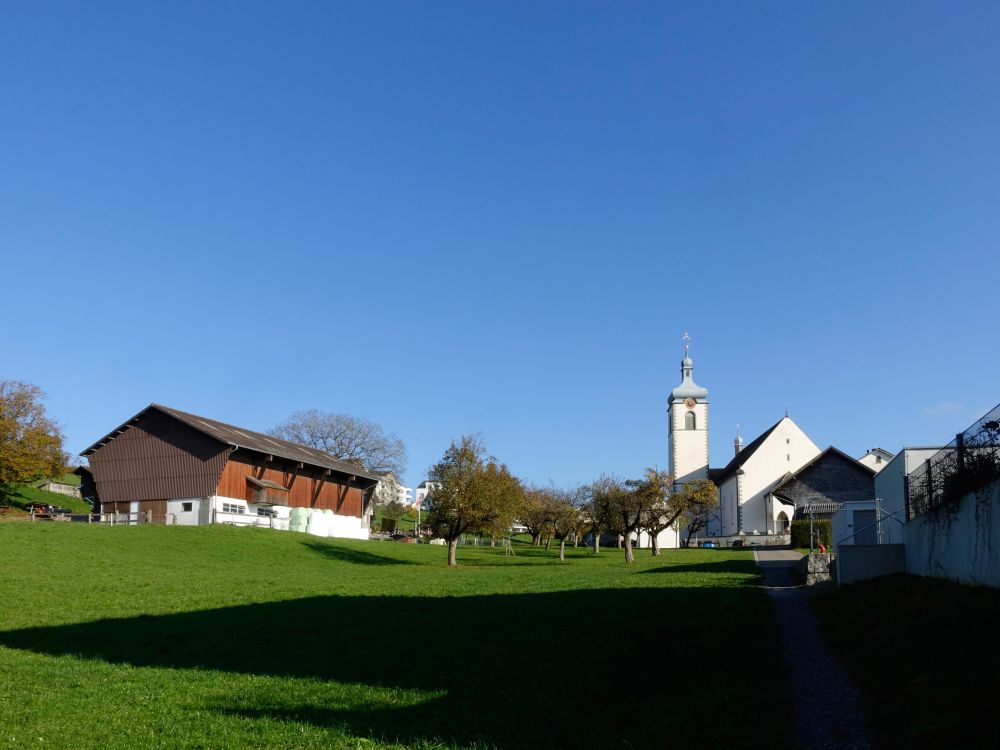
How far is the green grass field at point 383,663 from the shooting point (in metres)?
10.7

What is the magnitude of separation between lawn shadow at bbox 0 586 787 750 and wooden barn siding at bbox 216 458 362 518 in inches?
1512

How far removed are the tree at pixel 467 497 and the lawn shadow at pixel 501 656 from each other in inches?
808

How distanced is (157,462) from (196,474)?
144 inches

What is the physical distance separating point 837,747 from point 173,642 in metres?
12.7

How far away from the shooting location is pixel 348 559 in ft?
145

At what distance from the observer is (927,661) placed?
11.6m

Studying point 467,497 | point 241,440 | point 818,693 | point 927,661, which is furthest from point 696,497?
point 927,661

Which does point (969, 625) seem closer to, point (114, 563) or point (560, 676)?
point (560, 676)

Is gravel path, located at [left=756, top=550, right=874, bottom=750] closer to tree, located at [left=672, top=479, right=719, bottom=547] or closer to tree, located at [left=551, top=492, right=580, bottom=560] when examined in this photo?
tree, located at [left=672, top=479, right=719, bottom=547]

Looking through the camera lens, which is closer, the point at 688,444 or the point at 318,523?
the point at 318,523

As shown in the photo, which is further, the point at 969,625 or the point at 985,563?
the point at 985,563

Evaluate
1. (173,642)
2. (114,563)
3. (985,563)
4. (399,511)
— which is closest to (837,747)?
(985,563)

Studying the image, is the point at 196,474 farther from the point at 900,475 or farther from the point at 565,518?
the point at 900,475

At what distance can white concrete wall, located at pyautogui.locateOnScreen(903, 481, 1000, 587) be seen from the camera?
14.2 m
